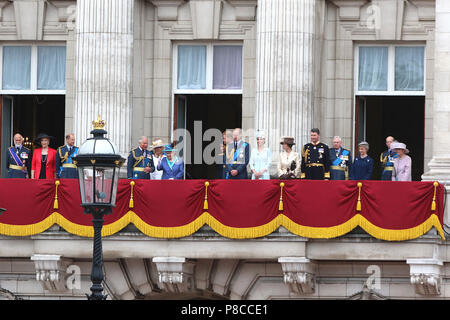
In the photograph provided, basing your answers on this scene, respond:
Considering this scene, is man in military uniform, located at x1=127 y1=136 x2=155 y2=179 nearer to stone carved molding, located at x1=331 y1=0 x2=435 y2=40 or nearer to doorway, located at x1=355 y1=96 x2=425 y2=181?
doorway, located at x1=355 y1=96 x2=425 y2=181

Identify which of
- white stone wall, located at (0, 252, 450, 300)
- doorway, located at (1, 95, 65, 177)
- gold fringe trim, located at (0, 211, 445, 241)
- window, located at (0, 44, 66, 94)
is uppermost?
window, located at (0, 44, 66, 94)

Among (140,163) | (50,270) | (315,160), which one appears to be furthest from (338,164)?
(50,270)

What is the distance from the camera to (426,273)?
44688 millimetres

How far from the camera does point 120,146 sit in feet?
162

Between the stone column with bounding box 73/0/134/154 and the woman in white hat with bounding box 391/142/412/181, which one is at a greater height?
the stone column with bounding box 73/0/134/154

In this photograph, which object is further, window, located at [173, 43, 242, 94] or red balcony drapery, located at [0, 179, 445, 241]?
window, located at [173, 43, 242, 94]

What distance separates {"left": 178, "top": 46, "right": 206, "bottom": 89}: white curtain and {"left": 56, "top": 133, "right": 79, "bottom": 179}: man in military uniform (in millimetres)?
4919

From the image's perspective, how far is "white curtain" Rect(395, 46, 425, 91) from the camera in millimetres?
49969

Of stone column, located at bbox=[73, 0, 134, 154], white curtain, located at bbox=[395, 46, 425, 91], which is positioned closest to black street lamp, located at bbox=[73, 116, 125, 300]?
stone column, located at bbox=[73, 0, 134, 154]

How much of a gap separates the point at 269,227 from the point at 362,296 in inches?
120

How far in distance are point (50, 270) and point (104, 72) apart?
619 centimetres

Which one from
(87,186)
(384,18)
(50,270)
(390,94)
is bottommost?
(50,270)

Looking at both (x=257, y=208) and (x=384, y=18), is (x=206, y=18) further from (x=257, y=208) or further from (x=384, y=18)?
(x=257, y=208)

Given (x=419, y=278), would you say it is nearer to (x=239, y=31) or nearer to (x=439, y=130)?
(x=439, y=130)
